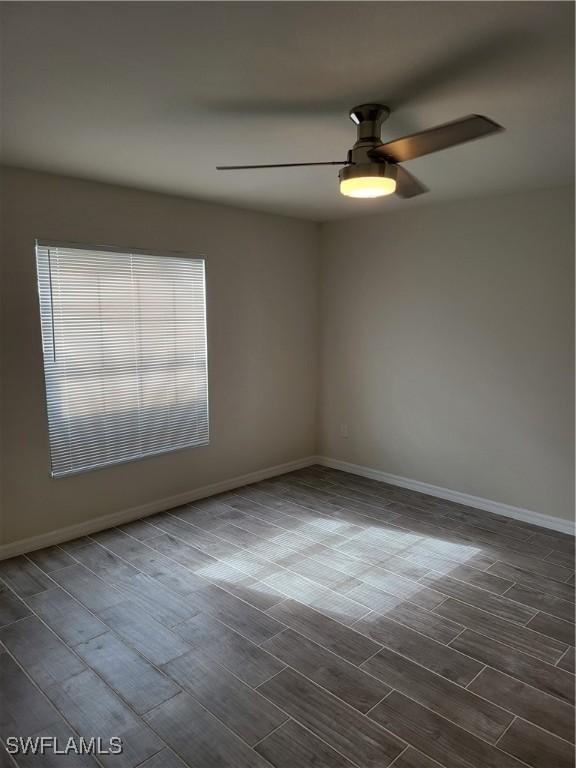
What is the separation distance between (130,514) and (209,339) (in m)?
1.53

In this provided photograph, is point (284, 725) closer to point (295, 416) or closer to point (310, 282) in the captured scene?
point (295, 416)

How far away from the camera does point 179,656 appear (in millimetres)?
2307

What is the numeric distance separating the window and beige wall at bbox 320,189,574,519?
1.52 metres

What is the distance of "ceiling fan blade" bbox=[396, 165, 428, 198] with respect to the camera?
2314mm

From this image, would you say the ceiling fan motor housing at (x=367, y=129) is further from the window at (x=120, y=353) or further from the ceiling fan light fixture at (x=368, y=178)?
the window at (x=120, y=353)

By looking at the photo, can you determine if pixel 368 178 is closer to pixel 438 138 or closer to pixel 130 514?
pixel 438 138

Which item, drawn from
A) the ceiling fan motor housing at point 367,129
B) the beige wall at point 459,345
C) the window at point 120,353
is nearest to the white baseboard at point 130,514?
the window at point 120,353

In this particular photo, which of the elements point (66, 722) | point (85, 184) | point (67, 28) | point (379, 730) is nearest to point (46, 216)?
point (85, 184)

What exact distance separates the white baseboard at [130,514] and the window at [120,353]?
408 mm

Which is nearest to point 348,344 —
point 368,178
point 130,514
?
point 130,514

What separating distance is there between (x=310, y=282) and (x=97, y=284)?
2200 millimetres

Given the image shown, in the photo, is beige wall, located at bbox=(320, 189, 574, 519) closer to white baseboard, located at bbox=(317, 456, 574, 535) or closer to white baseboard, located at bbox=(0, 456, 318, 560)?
white baseboard, located at bbox=(317, 456, 574, 535)

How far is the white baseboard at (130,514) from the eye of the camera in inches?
131
